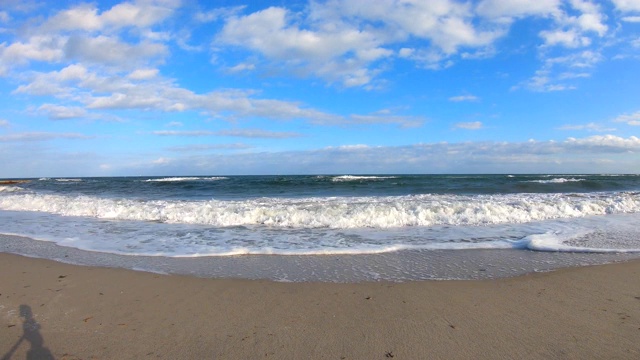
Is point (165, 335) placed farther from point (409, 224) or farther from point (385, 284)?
point (409, 224)

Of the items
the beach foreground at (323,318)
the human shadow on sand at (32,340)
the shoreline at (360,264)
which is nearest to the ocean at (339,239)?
the shoreline at (360,264)

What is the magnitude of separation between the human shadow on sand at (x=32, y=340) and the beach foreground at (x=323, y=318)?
0.01m

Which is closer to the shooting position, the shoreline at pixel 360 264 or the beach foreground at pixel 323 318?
the beach foreground at pixel 323 318

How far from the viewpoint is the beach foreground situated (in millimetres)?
3023

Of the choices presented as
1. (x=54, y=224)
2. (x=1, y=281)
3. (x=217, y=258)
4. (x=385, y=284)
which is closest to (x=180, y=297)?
(x=217, y=258)

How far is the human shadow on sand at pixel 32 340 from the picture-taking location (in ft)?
9.91

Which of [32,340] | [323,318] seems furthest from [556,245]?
[32,340]

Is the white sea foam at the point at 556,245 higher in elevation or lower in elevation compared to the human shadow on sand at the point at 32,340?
higher

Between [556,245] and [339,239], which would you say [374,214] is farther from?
[556,245]

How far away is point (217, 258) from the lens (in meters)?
6.30

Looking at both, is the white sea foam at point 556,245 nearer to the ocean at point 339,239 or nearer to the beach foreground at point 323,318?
the ocean at point 339,239

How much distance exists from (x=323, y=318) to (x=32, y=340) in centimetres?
258

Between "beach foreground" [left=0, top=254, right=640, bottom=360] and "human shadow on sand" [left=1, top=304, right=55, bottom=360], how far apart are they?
1 centimetres

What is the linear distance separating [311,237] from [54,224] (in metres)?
7.76
